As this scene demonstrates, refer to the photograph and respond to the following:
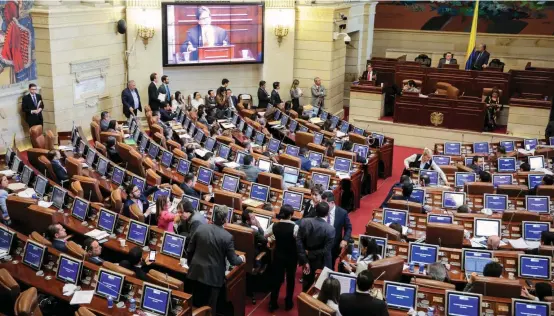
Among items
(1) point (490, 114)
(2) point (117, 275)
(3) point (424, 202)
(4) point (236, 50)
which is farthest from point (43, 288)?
(1) point (490, 114)

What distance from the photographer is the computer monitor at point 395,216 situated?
8.47m

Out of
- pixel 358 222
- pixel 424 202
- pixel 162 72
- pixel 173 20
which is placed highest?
pixel 173 20

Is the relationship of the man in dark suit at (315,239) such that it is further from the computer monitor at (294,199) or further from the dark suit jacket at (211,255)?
the computer monitor at (294,199)

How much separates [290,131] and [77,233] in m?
7.11

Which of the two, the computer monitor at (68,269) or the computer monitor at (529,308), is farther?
the computer monitor at (68,269)

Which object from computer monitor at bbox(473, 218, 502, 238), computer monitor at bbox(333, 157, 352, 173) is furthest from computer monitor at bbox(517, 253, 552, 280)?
computer monitor at bbox(333, 157, 352, 173)

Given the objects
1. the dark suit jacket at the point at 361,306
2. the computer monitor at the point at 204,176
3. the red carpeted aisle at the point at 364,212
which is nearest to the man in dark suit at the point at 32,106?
the computer monitor at the point at 204,176

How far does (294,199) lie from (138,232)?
2.47 metres

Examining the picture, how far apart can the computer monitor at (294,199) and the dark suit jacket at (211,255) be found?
2578 mm

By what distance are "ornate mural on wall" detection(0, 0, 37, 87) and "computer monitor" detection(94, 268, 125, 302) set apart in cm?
760

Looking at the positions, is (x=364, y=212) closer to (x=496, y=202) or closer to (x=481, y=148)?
(x=496, y=202)

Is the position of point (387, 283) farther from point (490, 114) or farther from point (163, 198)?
point (490, 114)

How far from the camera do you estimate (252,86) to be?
17.5 m

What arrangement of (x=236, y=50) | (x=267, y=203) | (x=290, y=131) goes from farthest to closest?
(x=236, y=50)
(x=290, y=131)
(x=267, y=203)
